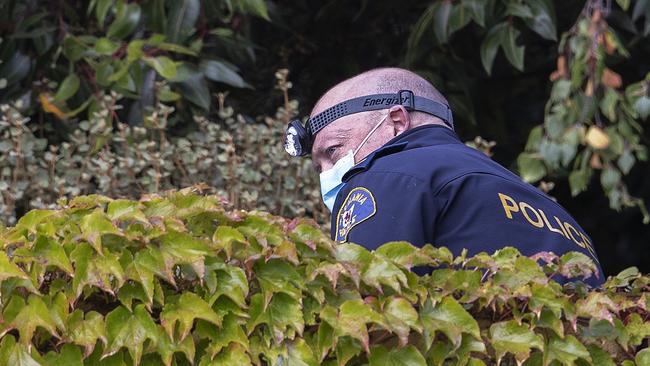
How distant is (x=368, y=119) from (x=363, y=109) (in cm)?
4

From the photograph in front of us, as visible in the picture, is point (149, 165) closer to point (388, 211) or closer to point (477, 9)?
point (477, 9)

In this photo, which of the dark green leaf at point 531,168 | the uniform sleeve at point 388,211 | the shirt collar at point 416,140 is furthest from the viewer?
the dark green leaf at point 531,168

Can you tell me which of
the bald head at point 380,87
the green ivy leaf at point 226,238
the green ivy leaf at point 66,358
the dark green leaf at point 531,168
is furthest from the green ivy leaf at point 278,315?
the dark green leaf at point 531,168

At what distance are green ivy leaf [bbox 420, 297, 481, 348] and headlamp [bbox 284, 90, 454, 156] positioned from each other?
158 cm

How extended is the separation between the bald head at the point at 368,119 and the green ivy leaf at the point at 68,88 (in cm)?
174

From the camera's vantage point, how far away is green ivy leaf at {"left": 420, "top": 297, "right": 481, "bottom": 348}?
7.36 ft

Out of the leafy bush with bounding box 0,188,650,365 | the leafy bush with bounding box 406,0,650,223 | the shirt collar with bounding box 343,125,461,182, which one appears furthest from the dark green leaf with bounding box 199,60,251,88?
the leafy bush with bounding box 0,188,650,365

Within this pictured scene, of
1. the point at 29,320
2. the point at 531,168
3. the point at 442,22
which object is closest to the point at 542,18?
the point at 442,22

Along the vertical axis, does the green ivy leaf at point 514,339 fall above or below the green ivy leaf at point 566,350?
above

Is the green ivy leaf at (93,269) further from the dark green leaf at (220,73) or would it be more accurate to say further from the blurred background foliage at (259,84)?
the dark green leaf at (220,73)

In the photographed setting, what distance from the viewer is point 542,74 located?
6918 mm

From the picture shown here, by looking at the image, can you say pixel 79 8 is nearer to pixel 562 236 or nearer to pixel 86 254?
pixel 562 236

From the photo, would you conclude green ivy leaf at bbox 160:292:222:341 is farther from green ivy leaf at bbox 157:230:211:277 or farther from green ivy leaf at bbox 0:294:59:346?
green ivy leaf at bbox 0:294:59:346

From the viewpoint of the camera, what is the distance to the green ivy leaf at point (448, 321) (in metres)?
2.24
